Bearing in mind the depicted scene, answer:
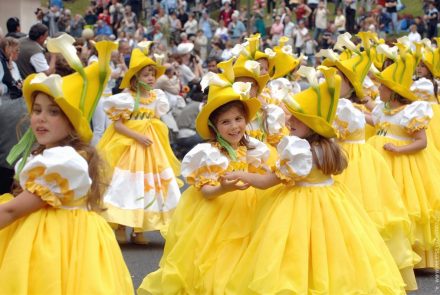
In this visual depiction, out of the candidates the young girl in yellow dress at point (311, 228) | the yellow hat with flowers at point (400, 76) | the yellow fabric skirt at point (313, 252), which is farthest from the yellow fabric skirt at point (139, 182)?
the yellow fabric skirt at point (313, 252)

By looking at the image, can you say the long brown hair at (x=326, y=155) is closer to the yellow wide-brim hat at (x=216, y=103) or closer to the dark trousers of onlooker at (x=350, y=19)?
the yellow wide-brim hat at (x=216, y=103)

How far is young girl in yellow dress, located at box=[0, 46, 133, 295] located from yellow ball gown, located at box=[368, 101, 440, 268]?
13.5ft

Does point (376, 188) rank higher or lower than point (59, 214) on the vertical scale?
lower

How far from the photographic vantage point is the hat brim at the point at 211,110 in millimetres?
6355

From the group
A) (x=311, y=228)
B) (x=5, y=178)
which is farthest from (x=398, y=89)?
(x=5, y=178)

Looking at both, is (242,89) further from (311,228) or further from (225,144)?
(311,228)

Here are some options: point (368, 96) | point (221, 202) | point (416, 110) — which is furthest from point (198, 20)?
point (221, 202)

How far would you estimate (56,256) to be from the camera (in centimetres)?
462

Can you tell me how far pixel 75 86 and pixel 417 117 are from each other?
14.6 feet

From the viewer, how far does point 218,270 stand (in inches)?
240

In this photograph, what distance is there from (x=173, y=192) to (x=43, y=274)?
17.8ft

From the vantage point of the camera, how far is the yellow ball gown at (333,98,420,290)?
772cm

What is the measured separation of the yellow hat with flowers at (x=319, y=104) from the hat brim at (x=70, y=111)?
171 centimetres

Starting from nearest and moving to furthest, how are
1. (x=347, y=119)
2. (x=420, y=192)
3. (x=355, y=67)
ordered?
(x=347, y=119) → (x=355, y=67) → (x=420, y=192)
